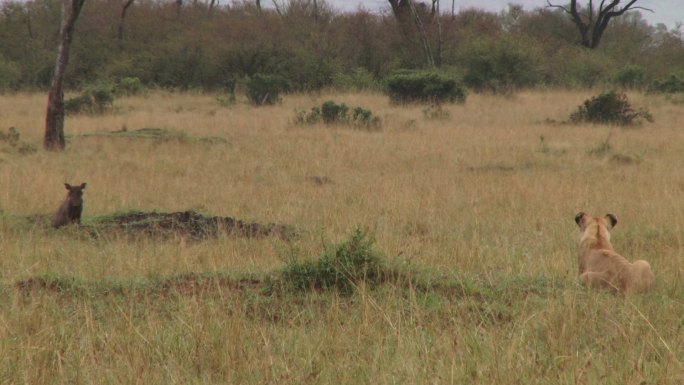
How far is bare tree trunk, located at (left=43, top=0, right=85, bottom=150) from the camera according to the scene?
14.2m

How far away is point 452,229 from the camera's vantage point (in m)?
8.14

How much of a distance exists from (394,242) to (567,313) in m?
2.93

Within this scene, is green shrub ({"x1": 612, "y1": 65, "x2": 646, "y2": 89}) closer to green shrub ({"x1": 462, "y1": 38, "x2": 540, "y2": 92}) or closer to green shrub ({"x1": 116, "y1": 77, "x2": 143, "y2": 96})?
green shrub ({"x1": 462, "y1": 38, "x2": 540, "y2": 92})

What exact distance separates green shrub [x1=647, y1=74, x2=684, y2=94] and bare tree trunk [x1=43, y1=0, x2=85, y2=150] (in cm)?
1912

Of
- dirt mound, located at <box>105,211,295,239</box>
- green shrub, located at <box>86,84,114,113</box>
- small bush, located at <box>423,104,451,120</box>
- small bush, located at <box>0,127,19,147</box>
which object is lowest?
dirt mound, located at <box>105,211,295,239</box>

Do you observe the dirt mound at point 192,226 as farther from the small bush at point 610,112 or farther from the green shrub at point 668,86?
the green shrub at point 668,86

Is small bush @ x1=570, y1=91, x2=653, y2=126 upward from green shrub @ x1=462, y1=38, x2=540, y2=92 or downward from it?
downward

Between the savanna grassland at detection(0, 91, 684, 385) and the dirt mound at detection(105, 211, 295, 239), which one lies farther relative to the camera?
the dirt mound at detection(105, 211, 295, 239)

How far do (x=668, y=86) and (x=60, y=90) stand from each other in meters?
19.9

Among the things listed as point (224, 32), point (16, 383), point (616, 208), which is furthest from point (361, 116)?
point (224, 32)

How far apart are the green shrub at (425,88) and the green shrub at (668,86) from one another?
691cm

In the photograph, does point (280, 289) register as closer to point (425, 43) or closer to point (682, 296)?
point (682, 296)

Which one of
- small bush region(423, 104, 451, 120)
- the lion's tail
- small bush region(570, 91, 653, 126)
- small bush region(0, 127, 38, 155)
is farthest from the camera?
small bush region(423, 104, 451, 120)

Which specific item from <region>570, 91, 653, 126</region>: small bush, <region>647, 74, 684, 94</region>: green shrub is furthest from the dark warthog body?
<region>647, 74, 684, 94</region>: green shrub
